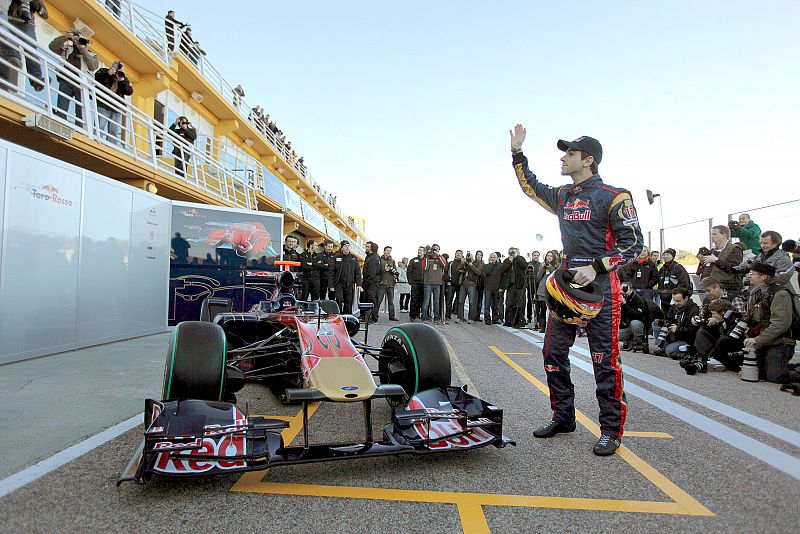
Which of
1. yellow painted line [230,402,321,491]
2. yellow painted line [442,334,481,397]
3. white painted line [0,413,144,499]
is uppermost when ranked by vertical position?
yellow painted line [442,334,481,397]

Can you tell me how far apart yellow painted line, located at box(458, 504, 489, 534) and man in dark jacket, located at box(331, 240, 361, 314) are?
10887 millimetres

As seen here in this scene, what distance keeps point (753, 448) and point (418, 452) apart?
2278mm

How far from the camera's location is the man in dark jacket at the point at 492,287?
13031 mm

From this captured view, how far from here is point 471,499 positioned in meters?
2.53

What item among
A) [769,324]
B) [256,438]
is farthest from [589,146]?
[769,324]

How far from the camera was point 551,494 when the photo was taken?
2.62m

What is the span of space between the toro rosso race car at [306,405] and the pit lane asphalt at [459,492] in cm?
15

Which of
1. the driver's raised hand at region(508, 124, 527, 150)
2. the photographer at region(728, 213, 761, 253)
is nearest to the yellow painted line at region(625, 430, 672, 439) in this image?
the driver's raised hand at region(508, 124, 527, 150)

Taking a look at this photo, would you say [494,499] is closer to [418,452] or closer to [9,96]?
[418,452]

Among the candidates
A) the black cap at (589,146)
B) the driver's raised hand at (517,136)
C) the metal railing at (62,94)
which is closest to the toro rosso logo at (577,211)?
the black cap at (589,146)

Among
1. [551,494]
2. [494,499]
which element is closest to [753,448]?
[551,494]

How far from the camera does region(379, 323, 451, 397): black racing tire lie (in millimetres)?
3740

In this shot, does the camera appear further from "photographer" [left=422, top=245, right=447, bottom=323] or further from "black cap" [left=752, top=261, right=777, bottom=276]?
"black cap" [left=752, top=261, right=777, bottom=276]

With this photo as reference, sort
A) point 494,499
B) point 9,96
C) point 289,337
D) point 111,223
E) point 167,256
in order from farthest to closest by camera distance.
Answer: point 167,256 → point 111,223 → point 9,96 → point 289,337 → point 494,499
